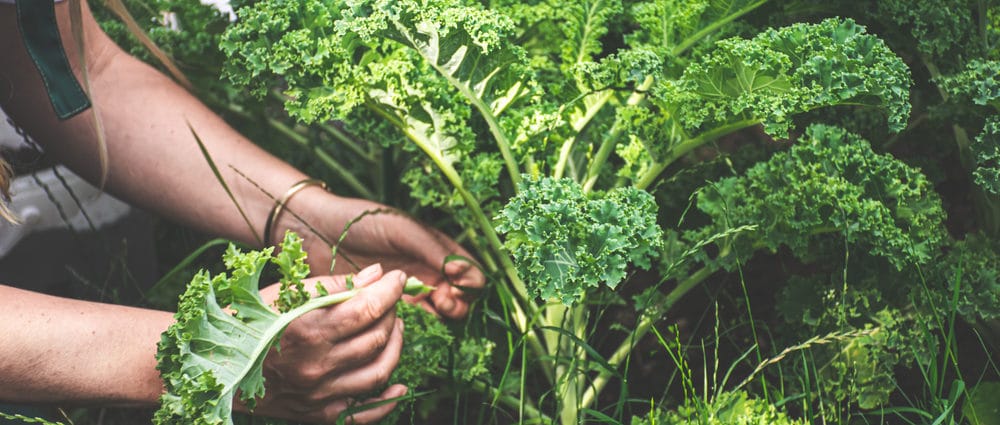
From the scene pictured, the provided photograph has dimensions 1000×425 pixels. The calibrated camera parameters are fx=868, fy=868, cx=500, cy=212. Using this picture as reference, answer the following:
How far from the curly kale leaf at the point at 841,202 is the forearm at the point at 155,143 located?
1.00m

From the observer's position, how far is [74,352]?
1373 mm

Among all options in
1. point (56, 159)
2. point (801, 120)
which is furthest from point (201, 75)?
point (801, 120)

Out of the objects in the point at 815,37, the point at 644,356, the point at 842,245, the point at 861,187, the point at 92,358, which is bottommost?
the point at 644,356

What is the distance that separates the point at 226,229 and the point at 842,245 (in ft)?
4.41

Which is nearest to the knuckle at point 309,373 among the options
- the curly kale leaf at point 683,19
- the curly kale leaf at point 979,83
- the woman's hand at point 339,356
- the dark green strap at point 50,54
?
the woman's hand at point 339,356

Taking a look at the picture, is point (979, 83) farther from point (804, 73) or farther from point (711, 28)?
point (711, 28)

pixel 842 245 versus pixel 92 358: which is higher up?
pixel 842 245

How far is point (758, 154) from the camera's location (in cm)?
200

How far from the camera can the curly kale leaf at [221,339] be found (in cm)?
121

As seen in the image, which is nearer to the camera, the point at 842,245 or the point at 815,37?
the point at 815,37

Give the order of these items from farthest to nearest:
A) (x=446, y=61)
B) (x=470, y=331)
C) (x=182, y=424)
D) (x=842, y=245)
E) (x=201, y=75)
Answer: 1. (x=201, y=75)
2. (x=470, y=331)
3. (x=842, y=245)
4. (x=446, y=61)
5. (x=182, y=424)

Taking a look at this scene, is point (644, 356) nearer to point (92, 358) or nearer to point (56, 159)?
point (92, 358)

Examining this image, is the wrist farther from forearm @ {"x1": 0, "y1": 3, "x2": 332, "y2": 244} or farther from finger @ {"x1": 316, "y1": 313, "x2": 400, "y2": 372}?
finger @ {"x1": 316, "y1": 313, "x2": 400, "y2": 372}

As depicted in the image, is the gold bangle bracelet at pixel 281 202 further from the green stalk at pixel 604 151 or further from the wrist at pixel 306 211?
the green stalk at pixel 604 151
